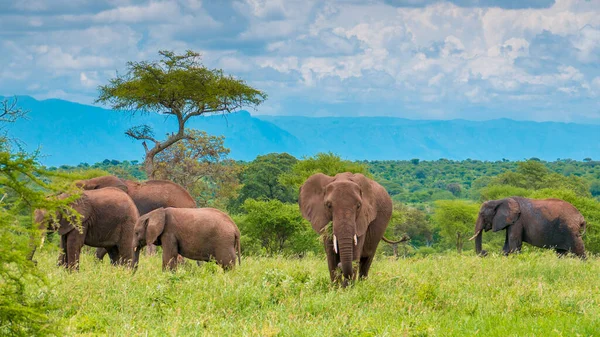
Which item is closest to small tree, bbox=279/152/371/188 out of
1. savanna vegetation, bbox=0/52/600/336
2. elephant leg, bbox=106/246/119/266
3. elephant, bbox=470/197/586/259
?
elephant, bbox=470/197/586/259

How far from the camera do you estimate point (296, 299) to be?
440 inches

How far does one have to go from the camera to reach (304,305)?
10695 millimetres

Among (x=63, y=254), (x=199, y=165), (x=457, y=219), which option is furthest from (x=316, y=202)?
(x=457, y=219)

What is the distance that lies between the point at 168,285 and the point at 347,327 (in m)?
3.53

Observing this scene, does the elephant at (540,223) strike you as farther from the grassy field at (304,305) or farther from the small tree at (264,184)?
the small tree at (264,184)

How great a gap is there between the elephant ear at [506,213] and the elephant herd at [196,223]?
975cm

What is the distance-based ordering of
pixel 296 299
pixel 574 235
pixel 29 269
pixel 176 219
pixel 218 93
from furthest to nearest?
1. pixel 218 93
2. pixel 574 235
3. pixel 176 219
4. pixel 296 299
5. pixel 29 269

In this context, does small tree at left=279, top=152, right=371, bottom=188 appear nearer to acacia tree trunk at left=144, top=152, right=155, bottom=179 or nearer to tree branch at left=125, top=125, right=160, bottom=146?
tree branch at left=125, top=125, right=160, bottom=146

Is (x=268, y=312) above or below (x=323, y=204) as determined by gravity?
below

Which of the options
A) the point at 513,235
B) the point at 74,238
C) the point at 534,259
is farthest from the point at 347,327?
the point at 513,235

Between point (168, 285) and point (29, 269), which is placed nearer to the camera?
point (29, 269)

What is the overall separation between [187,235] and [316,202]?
3300 mm

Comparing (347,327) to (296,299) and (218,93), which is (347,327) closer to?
(296,299)

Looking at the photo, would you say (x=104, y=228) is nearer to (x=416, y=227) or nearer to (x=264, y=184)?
(x=264, y=184)
